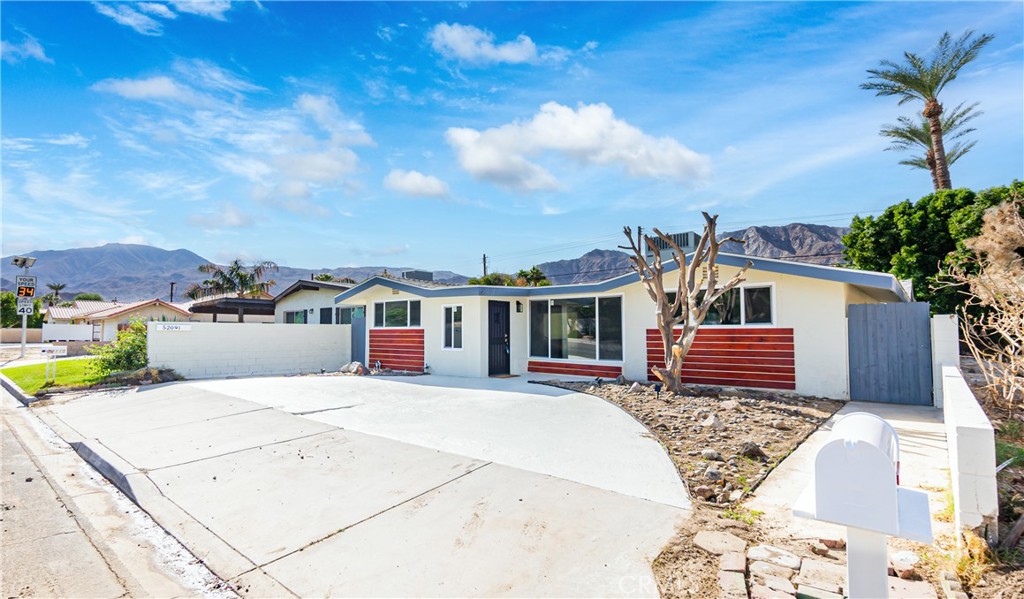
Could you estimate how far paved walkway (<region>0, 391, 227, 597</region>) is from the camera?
2.89m

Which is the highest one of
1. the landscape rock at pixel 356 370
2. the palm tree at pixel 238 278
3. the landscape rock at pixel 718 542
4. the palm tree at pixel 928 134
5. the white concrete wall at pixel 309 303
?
the palm tree at pixel 928 134

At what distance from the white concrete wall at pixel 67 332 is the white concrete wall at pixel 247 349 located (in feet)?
108

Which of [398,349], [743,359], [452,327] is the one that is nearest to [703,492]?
[743,359]

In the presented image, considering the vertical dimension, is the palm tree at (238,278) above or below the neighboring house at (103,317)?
above

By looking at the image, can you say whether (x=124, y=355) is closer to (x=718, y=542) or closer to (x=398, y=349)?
(x=398, y=349)

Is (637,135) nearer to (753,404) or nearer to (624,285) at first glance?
(624,285)

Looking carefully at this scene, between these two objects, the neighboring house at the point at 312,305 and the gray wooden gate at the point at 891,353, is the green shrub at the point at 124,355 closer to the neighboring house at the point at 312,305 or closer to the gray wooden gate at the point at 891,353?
the neighboring house at the point at 312,305

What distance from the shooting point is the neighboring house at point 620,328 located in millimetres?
8531

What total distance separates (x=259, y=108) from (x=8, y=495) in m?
9.59

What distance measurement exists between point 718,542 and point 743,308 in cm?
731

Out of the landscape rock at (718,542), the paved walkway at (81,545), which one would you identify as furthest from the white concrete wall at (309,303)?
the landscape rock at (718,542)

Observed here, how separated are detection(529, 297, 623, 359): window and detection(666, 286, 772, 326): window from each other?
84.8 inches

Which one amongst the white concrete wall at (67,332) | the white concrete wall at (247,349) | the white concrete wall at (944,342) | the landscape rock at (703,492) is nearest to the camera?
the landscape rock at (703,492)

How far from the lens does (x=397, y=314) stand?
48.2ft
